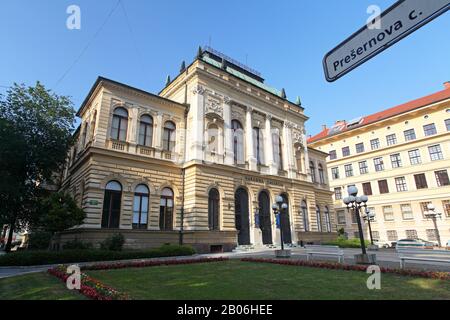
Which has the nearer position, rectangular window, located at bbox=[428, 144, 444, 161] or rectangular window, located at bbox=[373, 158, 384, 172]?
rectangular window, located at bbox=[428, 144, 444, 161]

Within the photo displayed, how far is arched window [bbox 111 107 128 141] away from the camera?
2271cm

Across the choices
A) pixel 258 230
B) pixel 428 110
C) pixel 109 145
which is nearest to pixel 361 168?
pixel 428 110

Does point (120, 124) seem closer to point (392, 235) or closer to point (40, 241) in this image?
point (40, 241)

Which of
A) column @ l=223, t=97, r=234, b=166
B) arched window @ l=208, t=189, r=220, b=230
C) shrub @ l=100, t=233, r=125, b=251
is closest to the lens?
shrub @ l=100, t=233, r=125, b=251

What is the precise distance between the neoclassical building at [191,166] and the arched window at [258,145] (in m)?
A: 0.12

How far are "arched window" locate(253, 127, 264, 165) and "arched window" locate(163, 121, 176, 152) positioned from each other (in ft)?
28.8

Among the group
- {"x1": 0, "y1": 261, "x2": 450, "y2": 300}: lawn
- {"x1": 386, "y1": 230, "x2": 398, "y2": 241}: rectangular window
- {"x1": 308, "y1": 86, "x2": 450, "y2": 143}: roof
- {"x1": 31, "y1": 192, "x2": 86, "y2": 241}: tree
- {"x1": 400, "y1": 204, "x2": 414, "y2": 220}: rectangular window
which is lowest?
{"x1": 0, "y1": 261, "x2": 450, "y2": 300}: lawn

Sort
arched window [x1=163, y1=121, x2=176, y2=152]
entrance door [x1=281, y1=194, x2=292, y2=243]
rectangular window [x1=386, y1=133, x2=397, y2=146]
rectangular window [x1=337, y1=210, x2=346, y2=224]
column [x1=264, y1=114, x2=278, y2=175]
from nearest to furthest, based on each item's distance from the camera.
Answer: arched window [x1=163, y1=121, x2=176, y2=152] → entrance door [x1=281, y1=194, x2=292, y2=243] → column [x1=264, y1=114, x2=278, y2=175] → rectangular window [x1=386, y1=133, x2=397, y2=146] → rectangular window [x1=337, y1=210, x2=346, y2=224]

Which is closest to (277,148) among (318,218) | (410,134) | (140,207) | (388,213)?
(318,218)

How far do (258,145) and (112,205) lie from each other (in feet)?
53.3

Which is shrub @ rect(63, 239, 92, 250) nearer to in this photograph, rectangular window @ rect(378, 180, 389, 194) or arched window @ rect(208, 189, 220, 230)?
arched window @ rect(208, 189, 220, 230)

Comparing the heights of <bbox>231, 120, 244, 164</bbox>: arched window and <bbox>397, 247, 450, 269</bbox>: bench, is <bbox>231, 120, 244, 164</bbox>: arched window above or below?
above

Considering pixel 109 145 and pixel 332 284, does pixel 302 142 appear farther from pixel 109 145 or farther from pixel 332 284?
pixel 332 284

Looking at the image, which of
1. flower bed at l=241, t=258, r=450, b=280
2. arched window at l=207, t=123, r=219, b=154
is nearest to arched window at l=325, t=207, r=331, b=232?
arched window at l=207, t=123, r=219, b=154
